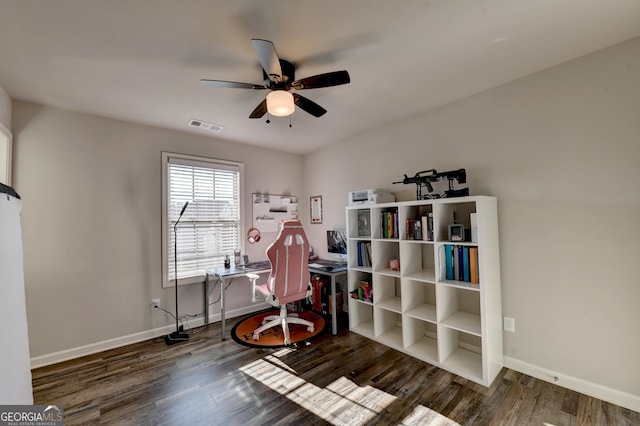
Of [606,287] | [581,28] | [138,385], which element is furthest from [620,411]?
[138,385]

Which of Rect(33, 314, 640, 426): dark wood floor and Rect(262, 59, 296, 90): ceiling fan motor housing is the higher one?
Rect(262, 59, 296, 90): ceiling fan motor housing

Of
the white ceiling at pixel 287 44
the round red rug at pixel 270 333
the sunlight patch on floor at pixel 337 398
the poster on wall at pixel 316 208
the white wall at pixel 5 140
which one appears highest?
the white ceiling at pixel 287 44

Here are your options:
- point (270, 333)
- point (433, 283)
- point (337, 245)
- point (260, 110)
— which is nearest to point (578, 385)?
point (433, 283)

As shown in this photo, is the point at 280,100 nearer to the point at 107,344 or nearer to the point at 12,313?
the point at 12,313

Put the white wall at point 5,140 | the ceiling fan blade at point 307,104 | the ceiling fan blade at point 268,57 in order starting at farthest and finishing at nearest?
1. the white wall at point 5,140
2. the ceiling fan blade at point 307,104
3. the ceiling fan blade at point 268,57

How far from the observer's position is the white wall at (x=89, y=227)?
251 centimetres

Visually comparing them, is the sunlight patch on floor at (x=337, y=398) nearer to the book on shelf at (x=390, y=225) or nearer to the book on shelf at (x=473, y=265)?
the book on shelf at (x=473, y=265)

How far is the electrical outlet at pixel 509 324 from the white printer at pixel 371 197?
1563 millimetres

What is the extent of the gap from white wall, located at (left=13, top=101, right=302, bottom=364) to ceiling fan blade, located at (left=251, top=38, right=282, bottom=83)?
216 cm

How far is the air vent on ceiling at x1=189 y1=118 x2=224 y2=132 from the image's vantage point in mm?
3064

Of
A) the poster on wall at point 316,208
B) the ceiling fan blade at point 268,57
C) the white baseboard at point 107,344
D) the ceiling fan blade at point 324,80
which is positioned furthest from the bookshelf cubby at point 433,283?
the white baseboard at point 107,344

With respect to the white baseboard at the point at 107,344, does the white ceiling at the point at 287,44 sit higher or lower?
higher

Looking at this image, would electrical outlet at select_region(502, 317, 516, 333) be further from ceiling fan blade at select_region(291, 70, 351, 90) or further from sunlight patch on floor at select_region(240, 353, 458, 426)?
ceiling fan blade at select_region(291, 70, 351, 90)

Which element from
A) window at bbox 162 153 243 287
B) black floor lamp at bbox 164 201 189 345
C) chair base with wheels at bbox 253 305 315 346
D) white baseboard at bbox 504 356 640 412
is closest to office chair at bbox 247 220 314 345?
chair base with wheels at bbox 253 305 315 346
